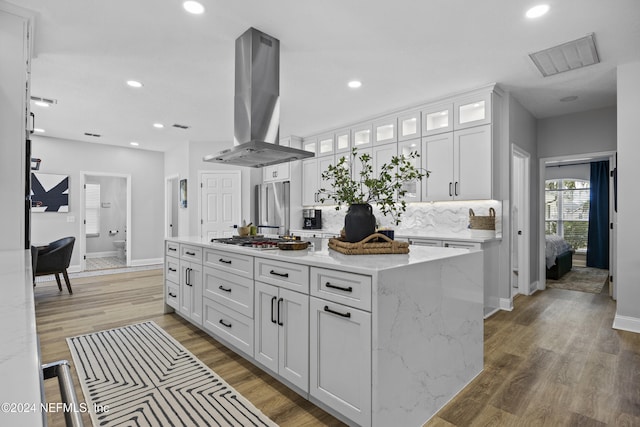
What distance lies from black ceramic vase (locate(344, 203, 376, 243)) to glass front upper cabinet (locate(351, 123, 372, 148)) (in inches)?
122

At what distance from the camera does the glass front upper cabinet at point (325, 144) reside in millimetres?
5844

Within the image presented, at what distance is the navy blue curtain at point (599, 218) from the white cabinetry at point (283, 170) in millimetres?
6437

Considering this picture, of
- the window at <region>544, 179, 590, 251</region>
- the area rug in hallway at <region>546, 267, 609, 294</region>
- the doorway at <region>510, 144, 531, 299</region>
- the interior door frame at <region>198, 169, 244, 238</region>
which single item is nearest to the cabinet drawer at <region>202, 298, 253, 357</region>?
the doorway at <region>510, 144, 531, 299</region>

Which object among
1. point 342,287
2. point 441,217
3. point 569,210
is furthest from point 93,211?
point 569,210

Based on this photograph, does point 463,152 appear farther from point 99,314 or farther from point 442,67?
point 99,314

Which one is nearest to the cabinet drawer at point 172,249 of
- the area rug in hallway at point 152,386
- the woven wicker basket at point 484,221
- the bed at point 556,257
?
the area rug in hallway at point 152,386

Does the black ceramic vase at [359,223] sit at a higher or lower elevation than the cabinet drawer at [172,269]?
higher

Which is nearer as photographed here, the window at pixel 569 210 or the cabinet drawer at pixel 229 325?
the cabinet drawer at pixel 229 325

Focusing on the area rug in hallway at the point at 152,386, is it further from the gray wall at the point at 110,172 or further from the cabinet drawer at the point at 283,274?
the gray wall at the point at 110,172

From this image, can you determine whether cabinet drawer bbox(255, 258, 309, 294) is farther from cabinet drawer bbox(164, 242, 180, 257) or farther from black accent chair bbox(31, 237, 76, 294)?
black accent chair bbox(31, 237, 76, 294)

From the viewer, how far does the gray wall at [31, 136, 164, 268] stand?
6359 mm

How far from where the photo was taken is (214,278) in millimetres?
2832

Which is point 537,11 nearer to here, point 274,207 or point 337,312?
point 337,312

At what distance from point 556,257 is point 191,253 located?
5.77 m
